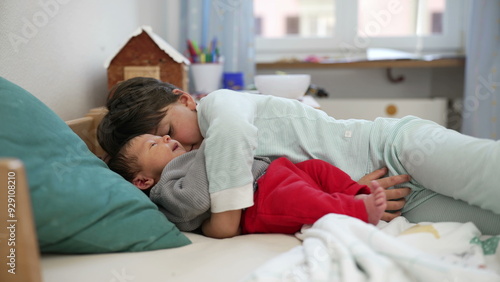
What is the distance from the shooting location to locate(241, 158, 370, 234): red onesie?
0.81 m

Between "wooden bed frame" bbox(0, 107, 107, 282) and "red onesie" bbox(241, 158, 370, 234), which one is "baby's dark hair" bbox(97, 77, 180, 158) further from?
"wooden bed frame" bbox(0, 107, 107, 282)

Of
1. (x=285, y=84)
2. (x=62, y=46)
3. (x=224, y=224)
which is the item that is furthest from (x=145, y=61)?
(x=224, y=224)

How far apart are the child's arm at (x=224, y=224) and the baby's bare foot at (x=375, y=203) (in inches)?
9.3

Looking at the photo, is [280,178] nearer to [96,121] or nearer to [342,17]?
[96,121]

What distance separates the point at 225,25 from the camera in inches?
85.4

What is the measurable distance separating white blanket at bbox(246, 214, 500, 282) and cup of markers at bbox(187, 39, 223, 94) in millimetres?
1174

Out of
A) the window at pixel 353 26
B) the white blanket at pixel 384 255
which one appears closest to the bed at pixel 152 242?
the white blanket at pixel 384 255

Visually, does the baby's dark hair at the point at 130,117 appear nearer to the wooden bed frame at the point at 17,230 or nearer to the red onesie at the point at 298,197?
the red onesie at the point at 298,197

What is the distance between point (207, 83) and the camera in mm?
1877

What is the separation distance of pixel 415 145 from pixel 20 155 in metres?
0.72

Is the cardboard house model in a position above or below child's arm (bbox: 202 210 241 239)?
above

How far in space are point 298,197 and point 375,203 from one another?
134mm

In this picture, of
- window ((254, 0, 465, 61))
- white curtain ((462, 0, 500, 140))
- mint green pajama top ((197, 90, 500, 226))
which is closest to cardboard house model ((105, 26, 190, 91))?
mint green pajama top ((197, 90, 500, 226))

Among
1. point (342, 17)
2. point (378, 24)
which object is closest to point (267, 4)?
point (342, 17)
